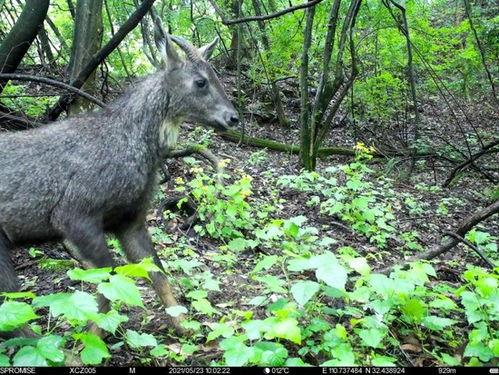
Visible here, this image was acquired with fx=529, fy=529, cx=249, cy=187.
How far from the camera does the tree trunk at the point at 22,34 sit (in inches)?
306

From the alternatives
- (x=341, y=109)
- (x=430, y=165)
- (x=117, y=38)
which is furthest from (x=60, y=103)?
(x=341, y=109)

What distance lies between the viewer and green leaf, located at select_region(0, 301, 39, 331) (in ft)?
9.66

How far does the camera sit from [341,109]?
1736 cm

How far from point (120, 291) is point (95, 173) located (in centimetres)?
182

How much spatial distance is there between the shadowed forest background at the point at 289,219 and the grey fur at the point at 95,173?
47cm

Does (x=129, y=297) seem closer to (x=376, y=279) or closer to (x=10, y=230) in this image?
(x=376, y=279)

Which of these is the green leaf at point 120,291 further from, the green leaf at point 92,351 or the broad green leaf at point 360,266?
the broad green leaf at point 360,266

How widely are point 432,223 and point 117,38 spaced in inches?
230

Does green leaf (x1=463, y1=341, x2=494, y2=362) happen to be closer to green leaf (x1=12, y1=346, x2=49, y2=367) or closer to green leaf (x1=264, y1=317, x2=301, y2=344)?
green leaf (x1=264, y1=317, x2=301, y2=344)

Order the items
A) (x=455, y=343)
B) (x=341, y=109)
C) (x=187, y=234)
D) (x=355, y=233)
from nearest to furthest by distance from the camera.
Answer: (x=455, y=343) < (x=187, y=234) < (x=355, y=233) < (x=341, y=109)

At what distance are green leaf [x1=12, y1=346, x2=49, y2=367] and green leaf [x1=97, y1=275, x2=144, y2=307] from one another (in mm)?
498

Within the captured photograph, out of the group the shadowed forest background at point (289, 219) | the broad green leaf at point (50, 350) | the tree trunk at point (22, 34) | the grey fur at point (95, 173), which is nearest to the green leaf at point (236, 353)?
the shadowed forest background at point (289, 219)

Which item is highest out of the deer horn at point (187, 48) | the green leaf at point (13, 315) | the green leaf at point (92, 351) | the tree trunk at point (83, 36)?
the tree trunk at point (83, 36)

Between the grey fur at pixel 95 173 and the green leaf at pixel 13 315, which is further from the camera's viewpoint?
the grey fur at pixel 95 173
